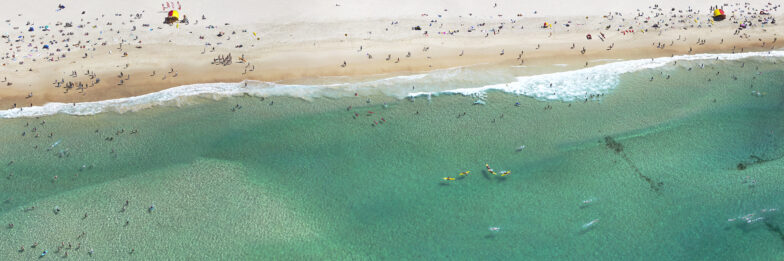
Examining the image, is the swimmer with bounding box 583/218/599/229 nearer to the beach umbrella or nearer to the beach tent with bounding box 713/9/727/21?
the beach tent with bounding box 713/9/727/21

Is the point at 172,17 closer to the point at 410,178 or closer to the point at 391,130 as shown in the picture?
the point at 391,130

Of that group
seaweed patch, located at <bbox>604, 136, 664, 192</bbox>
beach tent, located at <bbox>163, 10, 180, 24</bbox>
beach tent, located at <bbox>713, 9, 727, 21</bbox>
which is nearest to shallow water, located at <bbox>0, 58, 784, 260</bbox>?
seaweed patch, located at <bbox>604, 136, 664, 192</bbox>

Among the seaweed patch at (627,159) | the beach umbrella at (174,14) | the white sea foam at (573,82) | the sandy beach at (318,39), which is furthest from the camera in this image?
the beach umbrella at (174,14)

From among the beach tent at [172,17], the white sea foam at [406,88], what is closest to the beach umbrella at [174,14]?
the beach tent at [172,17]

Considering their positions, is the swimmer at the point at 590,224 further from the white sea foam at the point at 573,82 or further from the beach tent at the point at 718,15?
the beach tent at the point at 718,15

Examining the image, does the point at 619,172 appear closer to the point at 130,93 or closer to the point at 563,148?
the point at 563,148

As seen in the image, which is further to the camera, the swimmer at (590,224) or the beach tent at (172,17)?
the beach tent at (172,17)

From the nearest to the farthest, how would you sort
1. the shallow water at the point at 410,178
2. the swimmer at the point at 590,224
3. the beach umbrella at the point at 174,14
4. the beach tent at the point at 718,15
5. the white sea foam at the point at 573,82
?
1. the shallow water at the point at 410,178
2. the swimmer at the point at 590,224
3. the white sea foam at the point at 573,82
4. the beach umbrella at the point at 174,14
5. the beach tent at the point at 718,15

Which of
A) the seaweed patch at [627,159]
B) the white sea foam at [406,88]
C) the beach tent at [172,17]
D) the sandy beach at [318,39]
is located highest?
the beach tent at [172,17]
